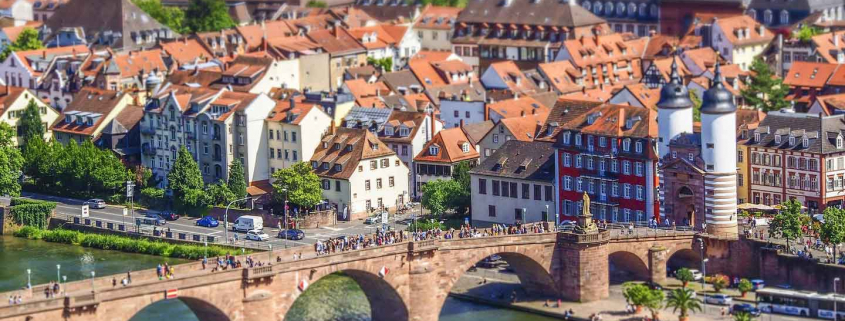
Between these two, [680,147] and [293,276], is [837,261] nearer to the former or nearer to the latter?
[680,147]

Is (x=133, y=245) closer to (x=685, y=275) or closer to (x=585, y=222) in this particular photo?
(x=585, y=222)

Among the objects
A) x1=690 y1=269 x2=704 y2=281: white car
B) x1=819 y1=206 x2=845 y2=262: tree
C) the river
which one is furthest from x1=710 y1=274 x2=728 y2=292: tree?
the river

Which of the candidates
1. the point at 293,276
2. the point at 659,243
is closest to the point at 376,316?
the point at 293,276

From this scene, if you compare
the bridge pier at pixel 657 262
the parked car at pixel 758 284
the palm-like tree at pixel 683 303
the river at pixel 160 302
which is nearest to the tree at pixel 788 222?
the parked car at pixel 758 284

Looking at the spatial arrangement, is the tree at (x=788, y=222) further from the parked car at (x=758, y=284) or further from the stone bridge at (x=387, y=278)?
the stone bridge at (x=387, y=278)

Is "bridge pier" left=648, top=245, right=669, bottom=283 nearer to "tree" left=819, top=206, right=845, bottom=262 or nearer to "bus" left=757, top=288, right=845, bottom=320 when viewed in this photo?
"bus" left=757, top=288, right=845, bottom=320

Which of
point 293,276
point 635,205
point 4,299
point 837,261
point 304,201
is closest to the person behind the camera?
point 4,299
